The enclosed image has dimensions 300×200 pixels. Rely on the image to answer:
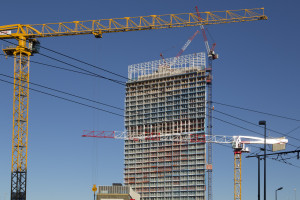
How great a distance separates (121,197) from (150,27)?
294ft

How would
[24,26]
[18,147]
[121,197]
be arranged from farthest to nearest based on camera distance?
[121,197], [24,26], [18,147]

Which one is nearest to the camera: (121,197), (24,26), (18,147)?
(18,147)

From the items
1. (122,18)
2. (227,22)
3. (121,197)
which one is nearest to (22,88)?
(122,18)

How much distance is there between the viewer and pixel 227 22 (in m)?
130

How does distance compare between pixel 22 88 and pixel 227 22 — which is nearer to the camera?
pixel 22 88

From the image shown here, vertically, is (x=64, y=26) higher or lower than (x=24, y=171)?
higher

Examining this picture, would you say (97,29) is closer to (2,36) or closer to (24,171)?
(2,36)

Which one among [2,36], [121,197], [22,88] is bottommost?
[121,197]

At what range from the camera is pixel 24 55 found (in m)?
122

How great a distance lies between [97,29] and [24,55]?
16.4 meters

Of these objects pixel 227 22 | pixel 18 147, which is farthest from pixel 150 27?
pixel 18 147

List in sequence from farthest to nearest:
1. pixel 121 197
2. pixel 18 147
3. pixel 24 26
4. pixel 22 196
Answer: pixel 121 197
pixel 24 26
pixel 18 147
pixel 22 196

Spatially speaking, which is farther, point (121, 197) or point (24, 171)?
point (121, 197)

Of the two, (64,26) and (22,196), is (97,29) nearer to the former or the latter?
(64,26)
